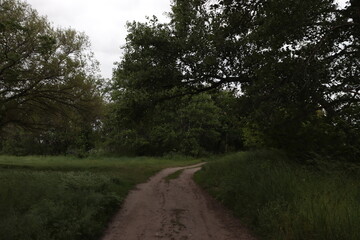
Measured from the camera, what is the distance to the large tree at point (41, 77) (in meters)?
18.1

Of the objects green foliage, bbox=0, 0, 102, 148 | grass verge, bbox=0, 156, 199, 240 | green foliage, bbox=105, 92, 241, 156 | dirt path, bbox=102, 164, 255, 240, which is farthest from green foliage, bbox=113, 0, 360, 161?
green foliage, bbox=105, 92, 241, 156

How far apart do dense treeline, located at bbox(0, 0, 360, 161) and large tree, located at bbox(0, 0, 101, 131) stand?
0.25ft

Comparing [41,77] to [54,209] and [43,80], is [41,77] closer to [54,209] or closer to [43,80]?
[43,80]

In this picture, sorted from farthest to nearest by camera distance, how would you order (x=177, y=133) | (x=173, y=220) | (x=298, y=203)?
(x=177, y=133) < (x=173, y=220) < (x=298, y=203)

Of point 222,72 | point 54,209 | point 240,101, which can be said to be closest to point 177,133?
point 222,72

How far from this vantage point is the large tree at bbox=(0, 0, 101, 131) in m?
18.1

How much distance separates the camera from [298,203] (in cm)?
692

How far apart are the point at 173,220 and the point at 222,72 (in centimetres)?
911

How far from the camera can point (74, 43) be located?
71.8 ft

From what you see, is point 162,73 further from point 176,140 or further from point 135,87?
point 176,140

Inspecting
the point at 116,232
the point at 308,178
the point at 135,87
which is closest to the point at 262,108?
the point at 308,178

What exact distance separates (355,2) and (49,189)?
11.3 metres

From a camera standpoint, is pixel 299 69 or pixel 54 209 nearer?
pixel 54 209

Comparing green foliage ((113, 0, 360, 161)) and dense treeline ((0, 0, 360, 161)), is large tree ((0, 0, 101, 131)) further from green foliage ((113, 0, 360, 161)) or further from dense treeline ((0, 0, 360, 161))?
green foliage ((113, 0, 360, 161))
